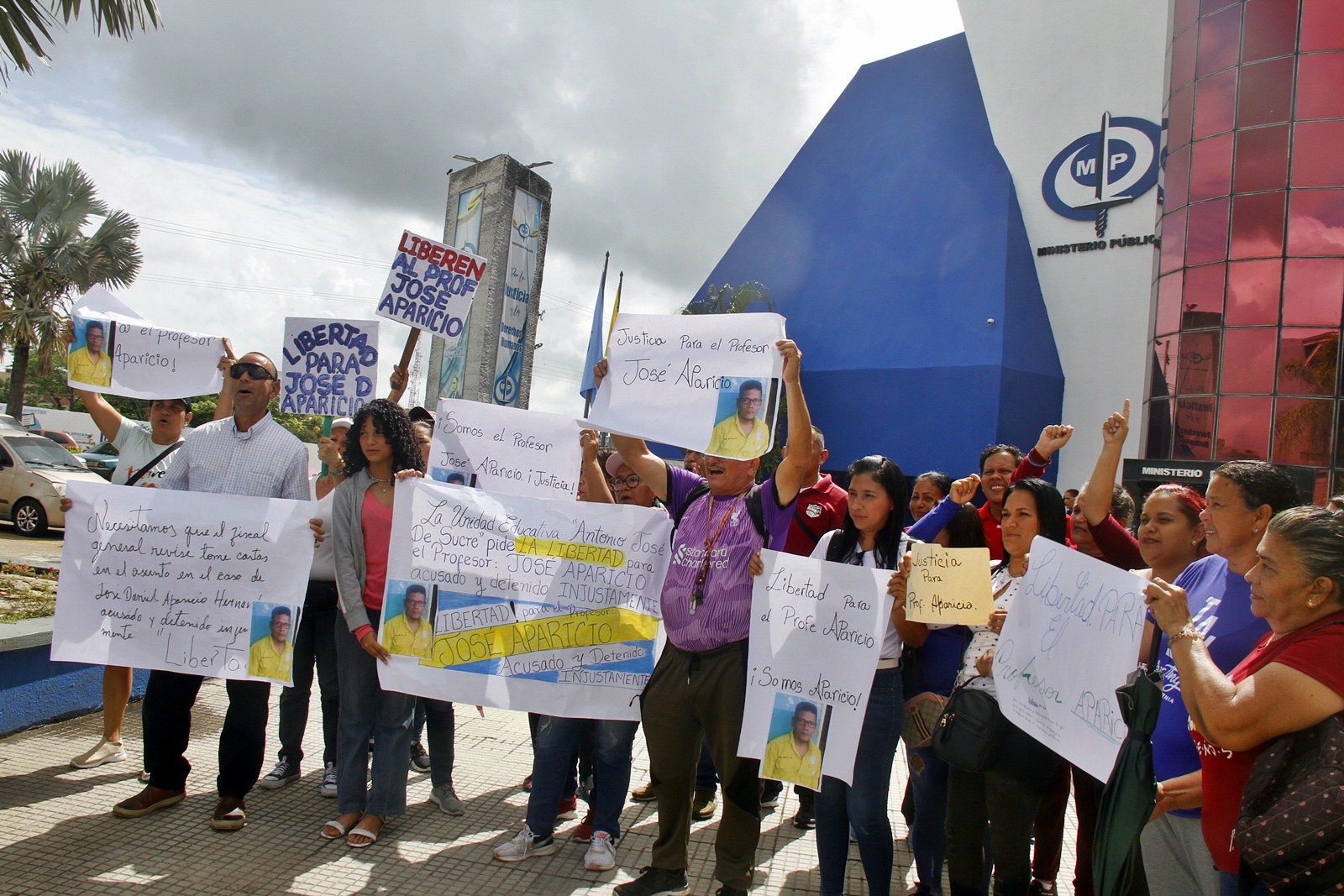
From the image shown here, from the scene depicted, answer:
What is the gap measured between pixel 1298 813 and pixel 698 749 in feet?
7.09

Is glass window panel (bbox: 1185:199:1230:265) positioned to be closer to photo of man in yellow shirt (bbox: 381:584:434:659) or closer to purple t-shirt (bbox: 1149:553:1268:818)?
purple t-shirt (bbox: 1149:553:1268:818)

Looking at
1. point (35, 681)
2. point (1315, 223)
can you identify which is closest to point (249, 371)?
point (35, 681)

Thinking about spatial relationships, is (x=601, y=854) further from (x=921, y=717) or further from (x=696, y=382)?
(x=696, y=382)

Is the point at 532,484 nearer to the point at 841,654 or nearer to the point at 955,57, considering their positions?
the point at 841,654

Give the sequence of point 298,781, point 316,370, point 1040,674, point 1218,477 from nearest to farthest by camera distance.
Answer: point 1218,477 < point 1040,674 < point 298,781 < point 316,370

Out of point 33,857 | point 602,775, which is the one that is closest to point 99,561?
point 33,857

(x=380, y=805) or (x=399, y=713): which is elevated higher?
(x=399, y=713)

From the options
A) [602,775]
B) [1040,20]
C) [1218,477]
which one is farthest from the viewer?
[1040,20]

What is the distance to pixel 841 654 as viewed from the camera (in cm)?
341

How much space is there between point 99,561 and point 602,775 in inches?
97.3

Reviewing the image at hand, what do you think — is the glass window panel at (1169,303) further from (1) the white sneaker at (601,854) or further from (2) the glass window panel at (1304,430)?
(1) the white sneaker at (601,854)

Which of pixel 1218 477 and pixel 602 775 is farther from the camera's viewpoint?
pixel 602 775

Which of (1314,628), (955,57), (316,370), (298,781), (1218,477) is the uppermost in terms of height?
(955,57)

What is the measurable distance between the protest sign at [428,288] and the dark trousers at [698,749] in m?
3.06
